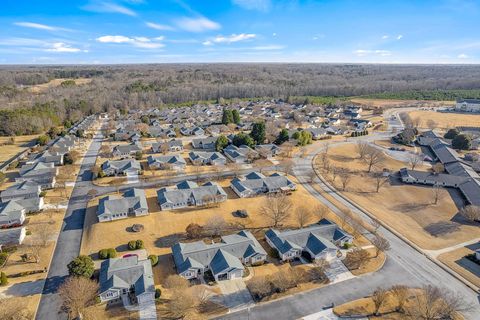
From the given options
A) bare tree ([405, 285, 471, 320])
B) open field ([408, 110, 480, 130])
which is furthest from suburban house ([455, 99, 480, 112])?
bare tree ([405, 285, 471, 320])

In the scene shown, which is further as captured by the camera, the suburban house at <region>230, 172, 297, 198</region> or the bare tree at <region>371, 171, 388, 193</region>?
the bare tree at <region>371, 171, 388, 193</region>

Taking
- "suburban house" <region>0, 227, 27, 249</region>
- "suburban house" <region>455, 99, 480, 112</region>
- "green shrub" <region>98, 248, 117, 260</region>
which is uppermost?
"suburban house" <region>455, 99, 480, 112</region>

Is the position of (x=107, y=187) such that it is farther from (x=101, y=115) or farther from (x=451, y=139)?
(x=451, y=139)

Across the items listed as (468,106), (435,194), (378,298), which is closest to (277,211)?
(378,298)

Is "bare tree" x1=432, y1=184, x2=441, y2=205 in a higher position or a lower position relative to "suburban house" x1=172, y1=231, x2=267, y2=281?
higher

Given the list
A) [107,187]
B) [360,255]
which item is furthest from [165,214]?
[360,255]

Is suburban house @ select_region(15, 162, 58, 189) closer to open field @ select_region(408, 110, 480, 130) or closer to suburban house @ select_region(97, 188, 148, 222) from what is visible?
suburban house @ select_region(97, 188, 148, 222)

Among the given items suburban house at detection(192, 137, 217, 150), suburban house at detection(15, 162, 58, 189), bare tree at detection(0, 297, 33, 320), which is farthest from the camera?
suburban house at detection(192, 137, 217, 150)

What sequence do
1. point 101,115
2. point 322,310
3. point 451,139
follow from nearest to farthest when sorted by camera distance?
point 322,310 < point 451,139 < point 101,115
